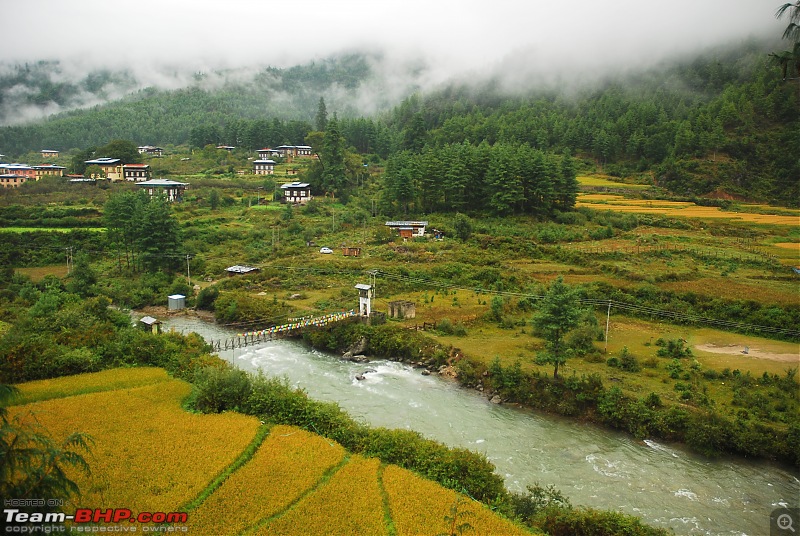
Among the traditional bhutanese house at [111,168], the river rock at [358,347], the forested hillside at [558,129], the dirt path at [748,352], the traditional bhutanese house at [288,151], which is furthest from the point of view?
the traditional bhutanese house at [288,151]

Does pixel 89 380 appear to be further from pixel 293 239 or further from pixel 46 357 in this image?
pixel 293 239

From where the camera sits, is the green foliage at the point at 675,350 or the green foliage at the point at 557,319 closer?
the green foliage at the point at 557,319

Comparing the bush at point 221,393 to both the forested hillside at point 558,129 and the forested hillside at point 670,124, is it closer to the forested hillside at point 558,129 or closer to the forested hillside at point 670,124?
the forested hillside at point 558,129

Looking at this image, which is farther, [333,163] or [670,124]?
[670,124]

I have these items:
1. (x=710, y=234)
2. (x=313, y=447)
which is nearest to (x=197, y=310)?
(x=313, y=447)

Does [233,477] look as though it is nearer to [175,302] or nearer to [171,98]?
[175,302]

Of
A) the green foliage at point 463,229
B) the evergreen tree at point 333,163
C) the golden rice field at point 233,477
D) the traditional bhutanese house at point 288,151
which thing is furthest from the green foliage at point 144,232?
the traditional bhutanese house at point 288,151

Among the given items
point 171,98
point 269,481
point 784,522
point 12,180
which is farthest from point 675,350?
point 171,98
